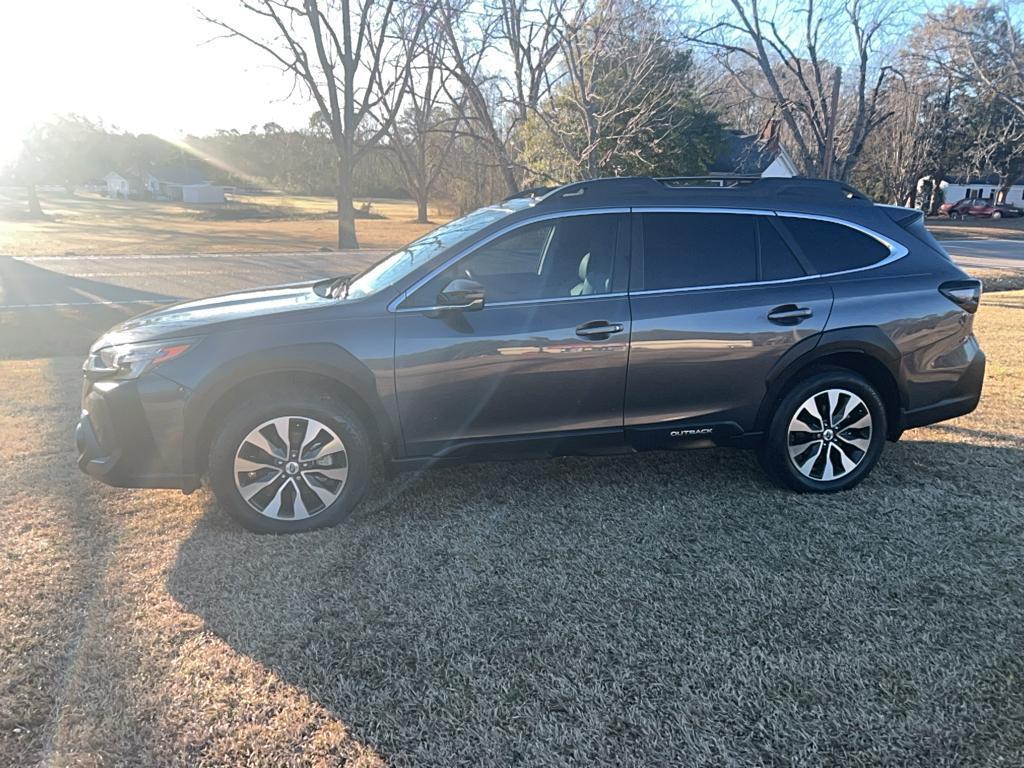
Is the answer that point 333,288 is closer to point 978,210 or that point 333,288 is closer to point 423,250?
point 423,250

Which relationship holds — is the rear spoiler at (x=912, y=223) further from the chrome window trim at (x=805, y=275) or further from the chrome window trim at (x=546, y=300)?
the chrome window trim at (x=546, y=300)

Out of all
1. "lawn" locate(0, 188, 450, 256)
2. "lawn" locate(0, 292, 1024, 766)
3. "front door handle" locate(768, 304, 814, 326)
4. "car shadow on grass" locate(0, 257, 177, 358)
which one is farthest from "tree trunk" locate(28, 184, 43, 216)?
"front door handle" locate(768, 304, 814, 326)

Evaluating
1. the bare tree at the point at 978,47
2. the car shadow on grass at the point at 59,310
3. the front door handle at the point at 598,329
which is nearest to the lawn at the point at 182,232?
the car shadow on grass at the point at 59,310

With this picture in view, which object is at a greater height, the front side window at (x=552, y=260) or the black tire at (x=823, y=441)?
the front side window at (x=552, y=260)

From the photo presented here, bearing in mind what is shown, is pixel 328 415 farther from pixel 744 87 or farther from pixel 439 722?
pixel 744 87

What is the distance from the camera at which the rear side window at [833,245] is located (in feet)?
13.7

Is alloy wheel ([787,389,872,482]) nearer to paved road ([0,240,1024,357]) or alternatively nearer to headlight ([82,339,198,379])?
headlight ([82,339,198,379])

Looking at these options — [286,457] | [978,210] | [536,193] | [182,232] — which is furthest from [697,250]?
[978,210]

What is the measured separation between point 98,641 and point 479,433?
1.97 m

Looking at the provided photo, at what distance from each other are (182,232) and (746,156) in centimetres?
2829

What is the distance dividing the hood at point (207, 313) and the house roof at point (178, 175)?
9095cm

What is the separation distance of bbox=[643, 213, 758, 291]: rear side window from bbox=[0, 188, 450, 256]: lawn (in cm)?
2240

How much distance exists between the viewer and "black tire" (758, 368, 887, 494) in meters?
4.12

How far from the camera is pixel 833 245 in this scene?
4195 millimetres
